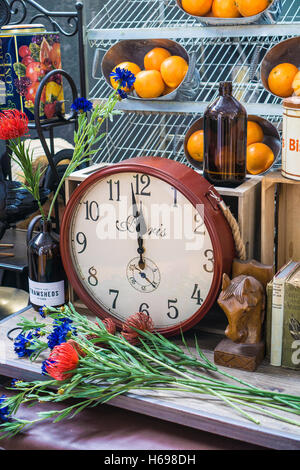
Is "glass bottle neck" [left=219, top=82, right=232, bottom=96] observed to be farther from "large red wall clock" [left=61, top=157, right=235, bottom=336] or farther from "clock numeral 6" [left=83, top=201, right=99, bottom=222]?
"clock numeral 6" [left=83, top=201, right=99, bottom=222]

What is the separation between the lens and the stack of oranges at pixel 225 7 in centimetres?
166

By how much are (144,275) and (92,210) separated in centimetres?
20

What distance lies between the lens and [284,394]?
110 cm

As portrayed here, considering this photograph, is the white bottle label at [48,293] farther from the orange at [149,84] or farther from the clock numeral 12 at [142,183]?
the orange at [149,84]

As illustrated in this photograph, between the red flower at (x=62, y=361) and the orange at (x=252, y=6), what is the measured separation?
1.09 metres

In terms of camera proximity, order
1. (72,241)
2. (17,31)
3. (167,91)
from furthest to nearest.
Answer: (167,91), (17,31), (72,241)

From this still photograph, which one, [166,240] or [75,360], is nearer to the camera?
[75,360]

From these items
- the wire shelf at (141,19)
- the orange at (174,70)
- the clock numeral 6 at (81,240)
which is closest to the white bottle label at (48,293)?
the clock numeral 6 at (81,240)

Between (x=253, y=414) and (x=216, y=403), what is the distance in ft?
0.25

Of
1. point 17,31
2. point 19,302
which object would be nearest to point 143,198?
point 17,31

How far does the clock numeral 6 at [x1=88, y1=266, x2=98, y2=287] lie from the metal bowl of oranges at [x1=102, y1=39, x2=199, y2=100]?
71 cm

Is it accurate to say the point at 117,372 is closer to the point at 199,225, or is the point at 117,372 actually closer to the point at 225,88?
the point at 199,225

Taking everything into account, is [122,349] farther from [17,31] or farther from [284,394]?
[17,31]

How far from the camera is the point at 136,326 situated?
51.1 inches
